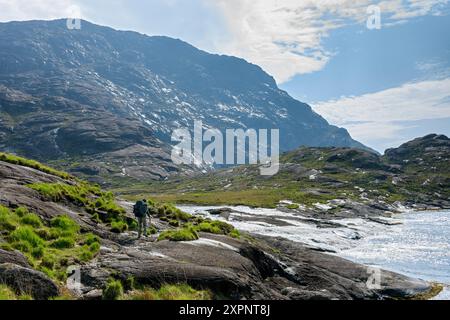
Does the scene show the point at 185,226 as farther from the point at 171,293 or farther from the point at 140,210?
the point at 171,293

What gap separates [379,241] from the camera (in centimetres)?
8781

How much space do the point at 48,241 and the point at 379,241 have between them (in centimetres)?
7734

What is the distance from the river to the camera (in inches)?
2386

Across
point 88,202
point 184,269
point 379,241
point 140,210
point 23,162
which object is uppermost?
point 23,162

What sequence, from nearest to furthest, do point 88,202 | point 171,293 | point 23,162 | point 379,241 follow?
point 171,293 < point 88,202 < point 23,162 < point 379,241

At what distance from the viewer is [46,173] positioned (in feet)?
136

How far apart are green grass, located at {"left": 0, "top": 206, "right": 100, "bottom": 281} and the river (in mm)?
36159

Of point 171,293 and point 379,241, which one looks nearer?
point 171,293

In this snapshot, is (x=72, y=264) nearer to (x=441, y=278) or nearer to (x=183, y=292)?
(x=183, y=292)

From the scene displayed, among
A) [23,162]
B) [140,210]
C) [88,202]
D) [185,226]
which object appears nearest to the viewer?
[140,210]

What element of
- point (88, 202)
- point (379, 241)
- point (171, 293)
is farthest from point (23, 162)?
point (379, 241)
